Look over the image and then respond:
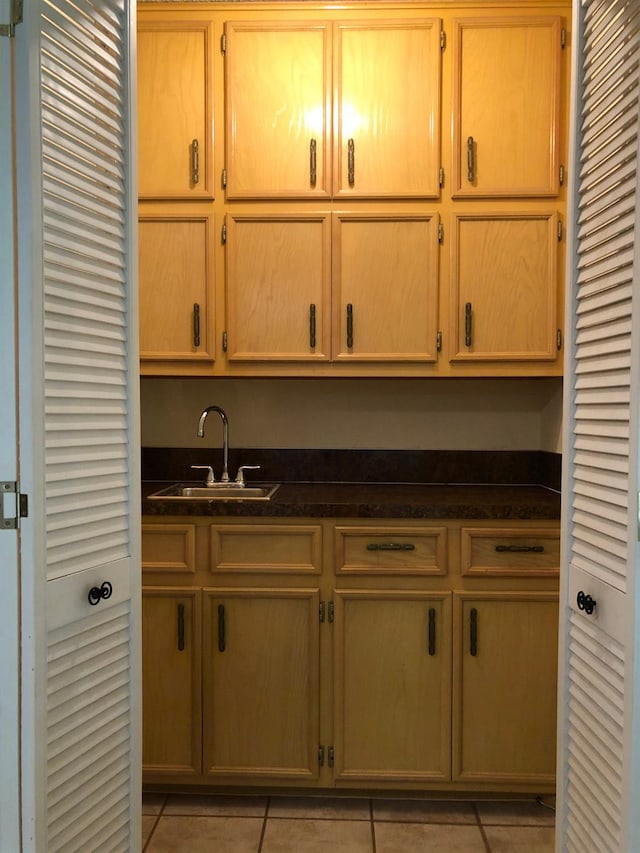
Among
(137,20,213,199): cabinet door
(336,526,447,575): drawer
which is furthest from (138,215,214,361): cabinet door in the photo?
(336,526,447,575): drawer


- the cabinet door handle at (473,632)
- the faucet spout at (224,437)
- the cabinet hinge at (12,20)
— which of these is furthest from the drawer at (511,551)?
the cabinet hinge at (12,20)

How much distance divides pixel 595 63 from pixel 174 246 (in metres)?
1.57

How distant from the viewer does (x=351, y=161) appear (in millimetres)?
2537

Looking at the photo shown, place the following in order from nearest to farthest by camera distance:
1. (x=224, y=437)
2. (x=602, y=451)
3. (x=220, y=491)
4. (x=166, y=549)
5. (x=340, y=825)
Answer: (x=602, y=451)
(x=340, y=825)
(x=166, y=549)
(x=220, y=491)
(x=224, y=437)

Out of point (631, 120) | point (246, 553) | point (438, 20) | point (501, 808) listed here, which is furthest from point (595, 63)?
point (501, 808)

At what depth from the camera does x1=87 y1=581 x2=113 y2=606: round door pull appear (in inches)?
57.6

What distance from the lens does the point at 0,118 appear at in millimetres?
1258

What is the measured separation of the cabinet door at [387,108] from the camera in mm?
2508

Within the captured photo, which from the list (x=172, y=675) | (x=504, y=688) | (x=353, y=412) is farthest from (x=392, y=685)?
(x=353, y=412)

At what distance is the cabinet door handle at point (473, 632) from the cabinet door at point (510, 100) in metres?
1.45

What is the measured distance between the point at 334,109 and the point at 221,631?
1.84m

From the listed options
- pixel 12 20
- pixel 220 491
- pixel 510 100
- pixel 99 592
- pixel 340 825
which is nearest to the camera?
pixel 12 20

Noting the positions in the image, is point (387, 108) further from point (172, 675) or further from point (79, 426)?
point (172, 675)

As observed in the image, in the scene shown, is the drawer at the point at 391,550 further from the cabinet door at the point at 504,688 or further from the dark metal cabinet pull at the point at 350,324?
the dark metal cabinet pull at the point at 350,324
